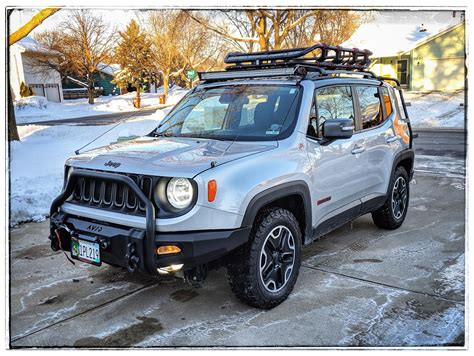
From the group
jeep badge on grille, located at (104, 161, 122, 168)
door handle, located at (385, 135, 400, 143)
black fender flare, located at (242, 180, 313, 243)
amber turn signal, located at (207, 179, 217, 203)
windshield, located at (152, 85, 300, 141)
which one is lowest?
black fender flare, located at (242, 180, 313, 243)

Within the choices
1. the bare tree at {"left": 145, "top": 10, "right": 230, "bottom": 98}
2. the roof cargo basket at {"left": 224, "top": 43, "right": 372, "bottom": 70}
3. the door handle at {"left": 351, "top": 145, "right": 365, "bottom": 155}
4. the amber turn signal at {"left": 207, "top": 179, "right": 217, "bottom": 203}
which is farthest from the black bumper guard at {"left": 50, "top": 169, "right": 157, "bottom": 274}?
the bare tree at {"left": 145, "top": 10, "right": 230, "bottom": 98}

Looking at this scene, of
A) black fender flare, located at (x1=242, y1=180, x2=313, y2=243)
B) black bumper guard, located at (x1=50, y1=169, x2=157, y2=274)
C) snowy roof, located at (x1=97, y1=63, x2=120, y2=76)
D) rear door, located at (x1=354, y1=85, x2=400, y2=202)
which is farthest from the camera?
snowy roof, located at (x1=97, y1=63, x2=120, y2=76)

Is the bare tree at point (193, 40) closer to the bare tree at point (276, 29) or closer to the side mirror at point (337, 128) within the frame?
the bare tree at point (276, 29)

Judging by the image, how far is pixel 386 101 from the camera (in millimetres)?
5848

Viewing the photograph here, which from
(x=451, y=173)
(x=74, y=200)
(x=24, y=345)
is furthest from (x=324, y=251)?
(x=451, y=173)

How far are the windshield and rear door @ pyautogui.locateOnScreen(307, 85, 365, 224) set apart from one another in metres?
0.29

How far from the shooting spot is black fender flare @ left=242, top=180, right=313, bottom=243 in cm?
349

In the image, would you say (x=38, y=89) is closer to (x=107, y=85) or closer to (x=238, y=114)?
(x=107, y=85)

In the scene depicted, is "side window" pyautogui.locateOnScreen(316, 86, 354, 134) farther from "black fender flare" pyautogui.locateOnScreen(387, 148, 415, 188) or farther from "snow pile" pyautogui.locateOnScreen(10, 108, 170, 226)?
"snow pile" pyautogui.locateOnScreen(10, 108, 170, 226)

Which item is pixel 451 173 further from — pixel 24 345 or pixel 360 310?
pixel 24 345

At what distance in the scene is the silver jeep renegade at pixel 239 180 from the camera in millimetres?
3297

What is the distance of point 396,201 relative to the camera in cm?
603

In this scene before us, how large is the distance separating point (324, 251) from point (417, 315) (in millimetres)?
1611

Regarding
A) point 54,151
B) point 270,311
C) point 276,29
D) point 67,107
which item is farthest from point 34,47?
point 270,311
